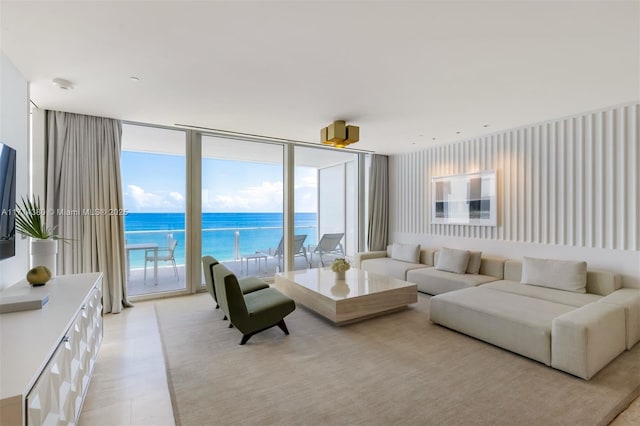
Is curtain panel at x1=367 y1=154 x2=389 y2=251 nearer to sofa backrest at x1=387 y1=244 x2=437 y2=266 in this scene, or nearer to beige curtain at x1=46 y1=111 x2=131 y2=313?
sofa backrest at x1=387 y1=244 x2=437 y2=266

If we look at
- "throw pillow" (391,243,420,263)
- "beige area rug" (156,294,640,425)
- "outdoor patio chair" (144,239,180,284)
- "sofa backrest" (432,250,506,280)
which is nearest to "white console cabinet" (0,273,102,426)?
"beige area rug" (156,294,640,425)

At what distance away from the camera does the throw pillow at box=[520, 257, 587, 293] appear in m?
3.44

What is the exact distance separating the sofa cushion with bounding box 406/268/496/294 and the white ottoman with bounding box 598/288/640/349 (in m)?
1.39

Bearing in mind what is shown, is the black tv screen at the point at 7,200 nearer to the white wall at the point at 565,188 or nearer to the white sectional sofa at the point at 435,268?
the white sectional sofa at the point at 435,268

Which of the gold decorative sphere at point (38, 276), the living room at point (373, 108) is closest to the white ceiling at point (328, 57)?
the living room at point (373, 108)

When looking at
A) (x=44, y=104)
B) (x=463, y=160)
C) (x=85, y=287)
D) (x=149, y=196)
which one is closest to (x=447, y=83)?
(x=463, y=160)

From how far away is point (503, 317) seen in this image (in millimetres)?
2807

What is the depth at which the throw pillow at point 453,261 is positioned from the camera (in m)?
4.59

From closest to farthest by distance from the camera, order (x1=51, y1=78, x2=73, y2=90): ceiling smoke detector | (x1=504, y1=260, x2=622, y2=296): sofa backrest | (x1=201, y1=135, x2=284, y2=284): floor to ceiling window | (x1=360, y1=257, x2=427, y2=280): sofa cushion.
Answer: (x1=51, y1=78, x2=73, y2=90): ceiling smoke detector → (x1=504, y1=260, x2=622, y2=296): sofa backrest → (x1=360, y1=257, x2=427, y2=280): sofa cushion → (x1=201, y1=135, x2=284, y2=284): floor to ceiling window

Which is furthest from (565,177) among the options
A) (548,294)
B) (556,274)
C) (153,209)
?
(153,209)

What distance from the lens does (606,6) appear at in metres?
1.78

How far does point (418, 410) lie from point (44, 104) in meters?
4.93

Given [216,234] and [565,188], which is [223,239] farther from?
[565,188]

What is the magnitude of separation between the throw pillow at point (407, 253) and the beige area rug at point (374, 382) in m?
2.34
